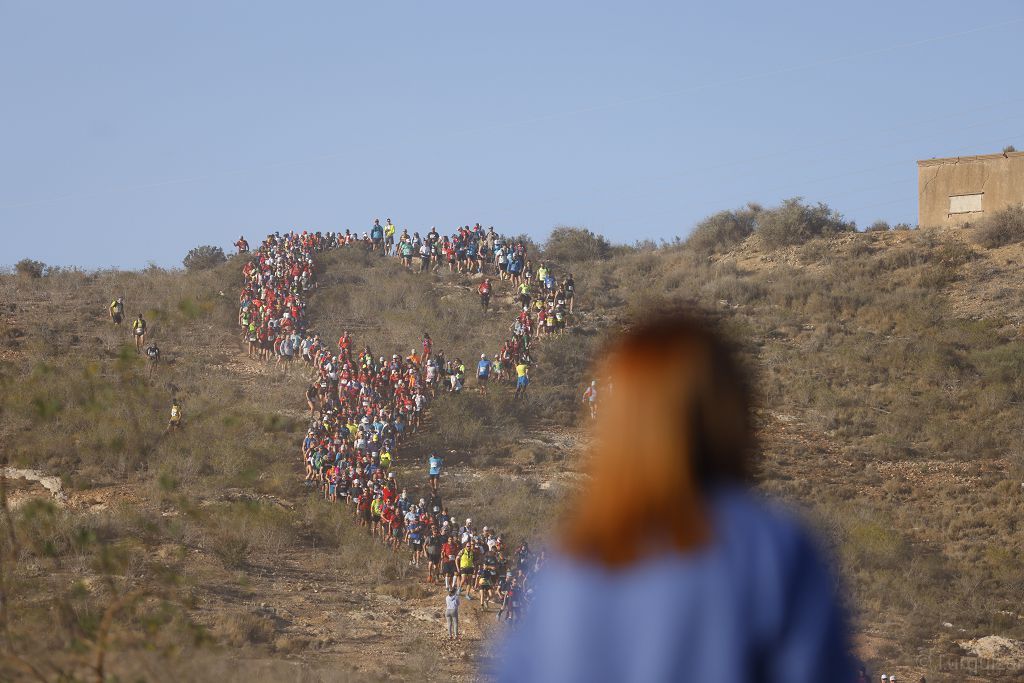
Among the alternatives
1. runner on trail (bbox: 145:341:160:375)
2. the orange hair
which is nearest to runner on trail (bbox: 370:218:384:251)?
runner on trail (bbox: 145:341:160:375)

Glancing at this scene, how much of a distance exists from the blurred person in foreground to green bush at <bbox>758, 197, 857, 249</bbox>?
46504mm

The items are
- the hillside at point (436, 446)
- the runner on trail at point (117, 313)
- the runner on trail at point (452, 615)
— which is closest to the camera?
the hillside at point (436, 446)

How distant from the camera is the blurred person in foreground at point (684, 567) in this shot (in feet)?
8.37

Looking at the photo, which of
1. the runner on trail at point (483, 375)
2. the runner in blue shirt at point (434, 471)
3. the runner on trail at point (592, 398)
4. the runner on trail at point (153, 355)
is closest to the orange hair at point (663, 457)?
the runner in blue shirt at point (434, 471)

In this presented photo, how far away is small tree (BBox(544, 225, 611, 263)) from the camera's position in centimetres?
5072

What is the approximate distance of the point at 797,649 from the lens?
258 centimetres

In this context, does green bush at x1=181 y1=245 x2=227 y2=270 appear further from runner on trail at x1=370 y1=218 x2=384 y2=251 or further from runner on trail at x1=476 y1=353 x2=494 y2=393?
runner on trail at x1=476 y1=353 x2=494 y2=393

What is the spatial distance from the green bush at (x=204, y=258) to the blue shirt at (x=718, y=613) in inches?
1978

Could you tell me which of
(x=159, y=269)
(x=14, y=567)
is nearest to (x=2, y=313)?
(x=159, y=269)

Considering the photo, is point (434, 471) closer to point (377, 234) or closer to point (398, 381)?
point (398, 381)

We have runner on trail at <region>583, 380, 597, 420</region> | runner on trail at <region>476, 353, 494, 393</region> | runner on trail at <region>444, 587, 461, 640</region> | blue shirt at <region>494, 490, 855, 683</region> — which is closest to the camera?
blue shirt at <region>494, 490, 855, 683</region>

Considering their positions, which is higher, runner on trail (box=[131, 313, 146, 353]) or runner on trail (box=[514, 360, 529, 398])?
runner on trail (box=[131, 313, 146, 353])

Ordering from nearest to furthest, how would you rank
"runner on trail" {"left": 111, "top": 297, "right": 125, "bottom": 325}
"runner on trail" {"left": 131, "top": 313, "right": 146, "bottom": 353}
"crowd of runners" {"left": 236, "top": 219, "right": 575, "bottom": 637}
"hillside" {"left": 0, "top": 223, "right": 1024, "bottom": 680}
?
"hillside" {"left": 0, "top": 223, "right": 1024, "bottom": 680}
"crowd of runners" {"left": 236, "top": 219, "right": 575, "bottom": 637}
"runner on trail" {"left": 131, "top": 313, "right": 146, "bottom": 353}
"runner on trail" {"left": 111, "top": 297, "right": 125, "bottom": 325}

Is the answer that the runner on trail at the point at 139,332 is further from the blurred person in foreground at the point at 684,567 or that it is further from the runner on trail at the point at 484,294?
the blurred person in foreground at the point at 684,567
